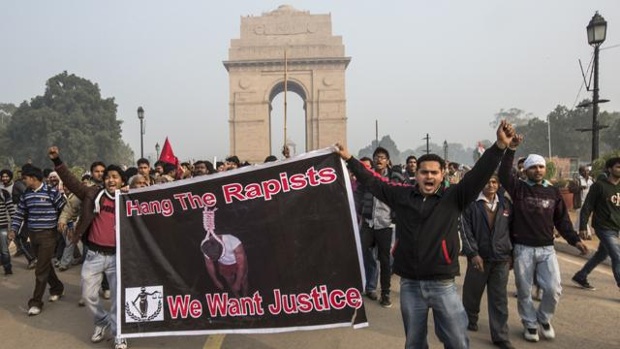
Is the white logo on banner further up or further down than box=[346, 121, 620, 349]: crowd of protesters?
further down

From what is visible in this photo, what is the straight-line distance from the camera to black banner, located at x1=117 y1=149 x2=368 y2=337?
390 cm

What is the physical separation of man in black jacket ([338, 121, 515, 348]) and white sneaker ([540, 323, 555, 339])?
6.50ft

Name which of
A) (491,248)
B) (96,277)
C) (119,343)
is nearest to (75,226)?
(96,277)

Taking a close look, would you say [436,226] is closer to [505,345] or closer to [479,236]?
[479,236]

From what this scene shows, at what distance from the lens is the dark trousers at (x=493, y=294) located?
4516 millimetres

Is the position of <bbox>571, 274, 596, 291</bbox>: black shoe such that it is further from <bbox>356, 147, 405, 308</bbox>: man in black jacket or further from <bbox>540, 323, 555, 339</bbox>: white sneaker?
<bbox>356, 147, 405, 308</bbox>: man in black jacket

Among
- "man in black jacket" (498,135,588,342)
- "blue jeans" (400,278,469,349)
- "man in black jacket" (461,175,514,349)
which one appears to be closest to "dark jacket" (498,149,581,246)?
"man in black jacket" (498,135,588,342)

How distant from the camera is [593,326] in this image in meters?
5.05

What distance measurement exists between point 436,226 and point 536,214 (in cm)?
213

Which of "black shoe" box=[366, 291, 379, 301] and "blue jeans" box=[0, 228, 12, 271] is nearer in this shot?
"black shoe" box=[366, 291, 379, 301]

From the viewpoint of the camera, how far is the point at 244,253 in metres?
4.18

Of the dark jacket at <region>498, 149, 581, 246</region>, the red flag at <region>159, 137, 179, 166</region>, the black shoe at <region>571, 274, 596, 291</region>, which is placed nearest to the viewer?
the dark jacket at <region>498, 149, 581, 246</region>

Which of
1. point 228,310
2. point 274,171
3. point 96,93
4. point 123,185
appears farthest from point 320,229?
point 96,93

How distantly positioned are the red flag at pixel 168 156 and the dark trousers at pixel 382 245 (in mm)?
5257
